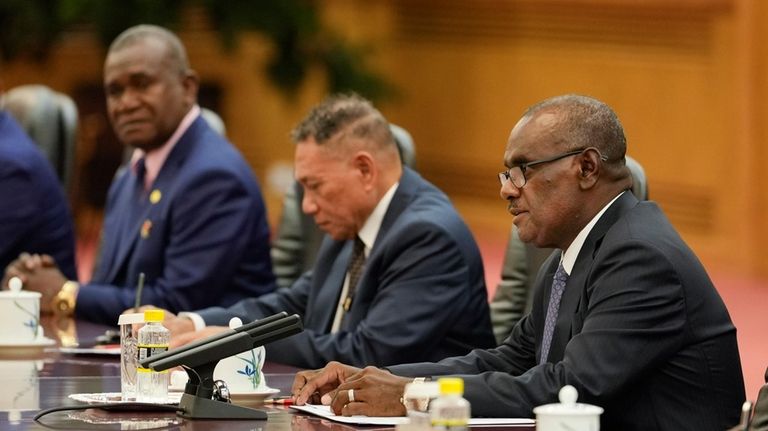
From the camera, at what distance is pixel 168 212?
5520mm

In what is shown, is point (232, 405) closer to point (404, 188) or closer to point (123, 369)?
point (123, 369)

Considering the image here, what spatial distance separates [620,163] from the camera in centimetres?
351

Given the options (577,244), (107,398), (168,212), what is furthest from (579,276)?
(168,212)

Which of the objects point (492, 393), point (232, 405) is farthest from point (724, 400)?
point (232, 405)

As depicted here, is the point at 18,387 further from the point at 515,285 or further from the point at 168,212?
the point at 168,212

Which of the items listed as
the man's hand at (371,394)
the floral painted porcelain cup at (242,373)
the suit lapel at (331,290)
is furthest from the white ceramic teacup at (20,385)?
the suit lapel at (331,290)

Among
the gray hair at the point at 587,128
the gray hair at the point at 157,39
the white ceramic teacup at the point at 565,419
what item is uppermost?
the gray hair at the point at 157,39

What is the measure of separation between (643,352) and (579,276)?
0.97ft

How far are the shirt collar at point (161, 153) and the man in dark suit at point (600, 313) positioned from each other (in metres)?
2.32

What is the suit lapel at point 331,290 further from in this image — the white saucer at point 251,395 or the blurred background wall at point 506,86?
the blurred background wall at point 506,86

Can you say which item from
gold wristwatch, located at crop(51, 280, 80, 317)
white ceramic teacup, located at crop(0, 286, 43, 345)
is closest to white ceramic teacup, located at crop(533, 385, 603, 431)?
white ceramic teacup, located at crop(0, 286, 43, 345)

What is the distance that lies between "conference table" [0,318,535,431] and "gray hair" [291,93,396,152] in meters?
0.72

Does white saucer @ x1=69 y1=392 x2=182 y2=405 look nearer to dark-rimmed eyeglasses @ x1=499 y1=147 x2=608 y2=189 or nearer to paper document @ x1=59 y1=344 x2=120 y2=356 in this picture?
paper document @ x1=59 y1=344 x2=120 y2=356

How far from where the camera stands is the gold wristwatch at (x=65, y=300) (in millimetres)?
5348
